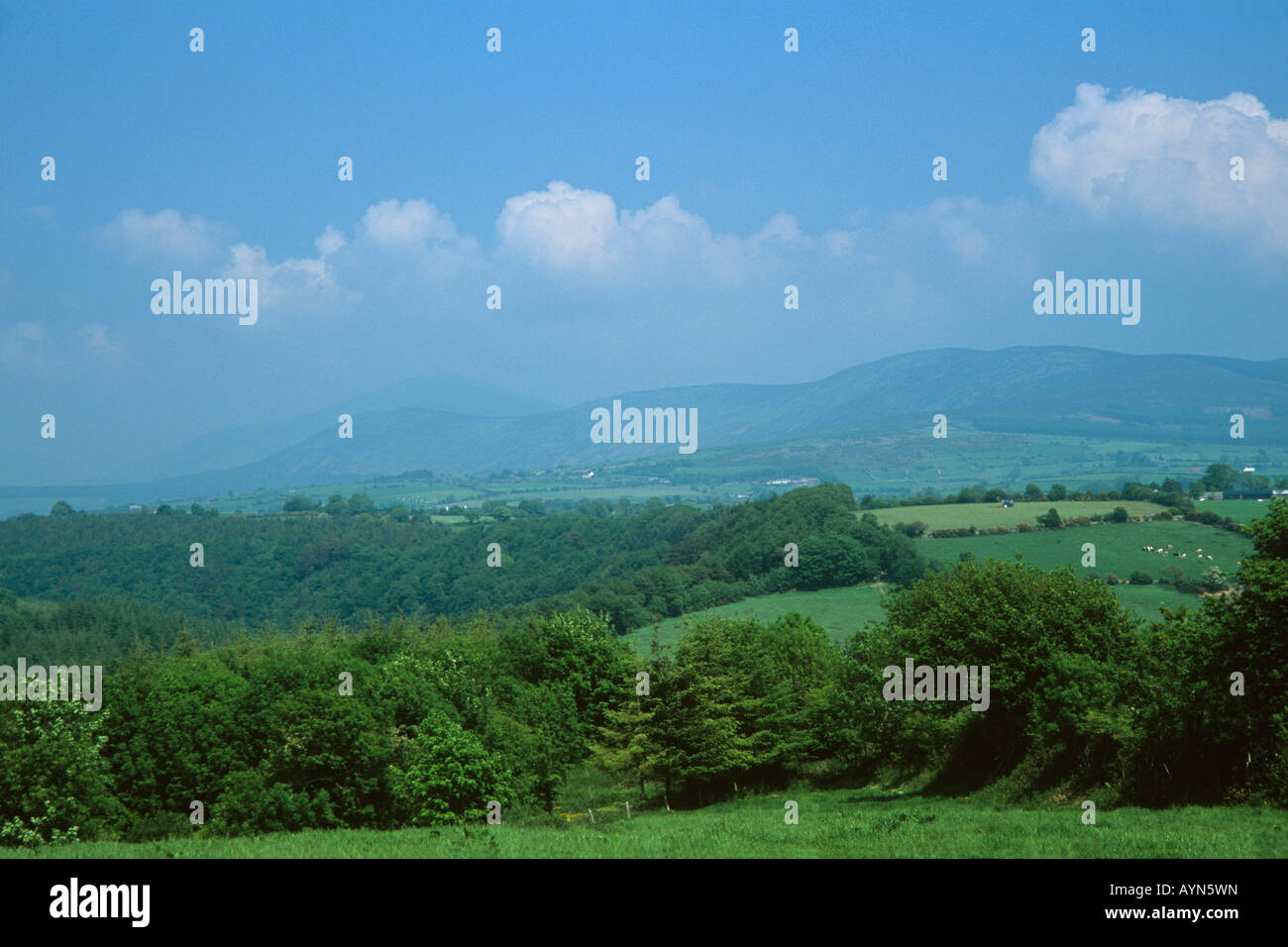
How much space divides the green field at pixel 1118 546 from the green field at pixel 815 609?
920 centimetres

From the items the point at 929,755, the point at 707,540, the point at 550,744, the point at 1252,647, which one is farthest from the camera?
the point at 707,540

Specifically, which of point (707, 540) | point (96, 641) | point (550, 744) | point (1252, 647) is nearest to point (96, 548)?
point (96, 641)

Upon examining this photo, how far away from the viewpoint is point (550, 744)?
42062mm

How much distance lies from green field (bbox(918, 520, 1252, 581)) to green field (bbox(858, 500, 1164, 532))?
24.3 ft

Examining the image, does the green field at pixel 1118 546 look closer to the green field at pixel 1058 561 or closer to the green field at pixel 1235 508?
the green field at pixel 1058 561

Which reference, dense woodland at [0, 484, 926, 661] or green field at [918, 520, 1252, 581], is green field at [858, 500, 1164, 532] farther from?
dense woodland at [0, 484, 926, 661]

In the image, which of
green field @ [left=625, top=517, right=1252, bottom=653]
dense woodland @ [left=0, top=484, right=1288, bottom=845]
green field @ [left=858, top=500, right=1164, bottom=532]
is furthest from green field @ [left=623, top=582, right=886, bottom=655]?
dense woodland @ [left=0, top=484, right=1288, bottom=845]
